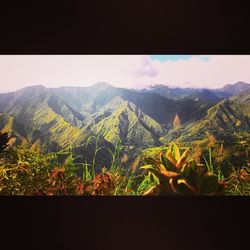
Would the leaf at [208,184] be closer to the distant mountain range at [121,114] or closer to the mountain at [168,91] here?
the distant mountain range at [121,114]

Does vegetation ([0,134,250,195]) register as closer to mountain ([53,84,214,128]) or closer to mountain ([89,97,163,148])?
mountain ([89,97,163,148])

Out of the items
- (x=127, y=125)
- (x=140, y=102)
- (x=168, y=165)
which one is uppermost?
(x=140, y=102)

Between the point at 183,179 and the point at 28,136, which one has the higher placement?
the point at 28,136

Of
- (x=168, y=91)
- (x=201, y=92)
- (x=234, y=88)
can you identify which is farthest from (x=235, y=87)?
(x=168, y=91)

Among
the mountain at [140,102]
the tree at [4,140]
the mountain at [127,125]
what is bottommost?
the tree at [4,140]

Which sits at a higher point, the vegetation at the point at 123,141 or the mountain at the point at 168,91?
the mountain at the point at 168,91

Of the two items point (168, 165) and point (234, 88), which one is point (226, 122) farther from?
point (168, 165)

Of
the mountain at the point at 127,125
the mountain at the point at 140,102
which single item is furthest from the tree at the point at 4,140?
the mountain at the point at 127,125
